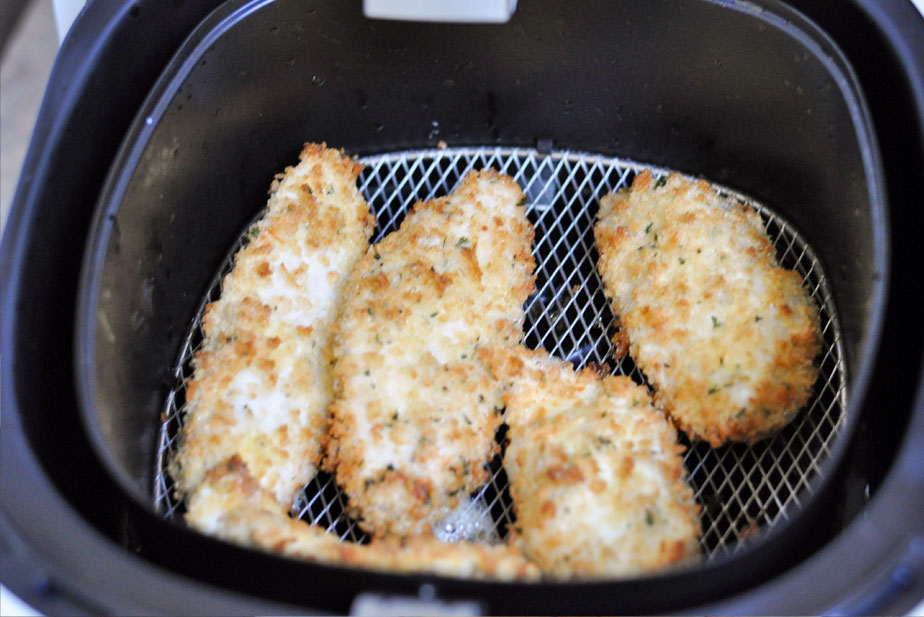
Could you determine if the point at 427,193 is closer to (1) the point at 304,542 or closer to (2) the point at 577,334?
(2) the point at 577,334

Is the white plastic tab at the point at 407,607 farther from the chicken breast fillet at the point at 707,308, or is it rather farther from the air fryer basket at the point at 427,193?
the chicken breast fillet at the point at 707,308

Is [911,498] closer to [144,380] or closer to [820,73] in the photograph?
[820,73]

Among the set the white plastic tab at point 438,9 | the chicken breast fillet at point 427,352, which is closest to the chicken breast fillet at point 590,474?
the chicken breast fillet at point 427,352

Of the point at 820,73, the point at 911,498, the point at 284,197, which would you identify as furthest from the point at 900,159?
the point at 284,197

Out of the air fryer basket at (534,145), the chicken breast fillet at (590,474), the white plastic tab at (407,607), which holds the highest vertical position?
the air fryer basket at (534,145)

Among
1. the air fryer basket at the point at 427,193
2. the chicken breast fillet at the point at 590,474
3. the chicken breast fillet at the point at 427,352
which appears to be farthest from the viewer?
the chicken breast fillet at the point at 427,352

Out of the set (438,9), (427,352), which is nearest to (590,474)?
(427,352)

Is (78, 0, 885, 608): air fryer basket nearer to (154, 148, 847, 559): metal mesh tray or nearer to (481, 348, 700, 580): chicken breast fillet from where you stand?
(154, 148, 847, 559): metal mesh tray
